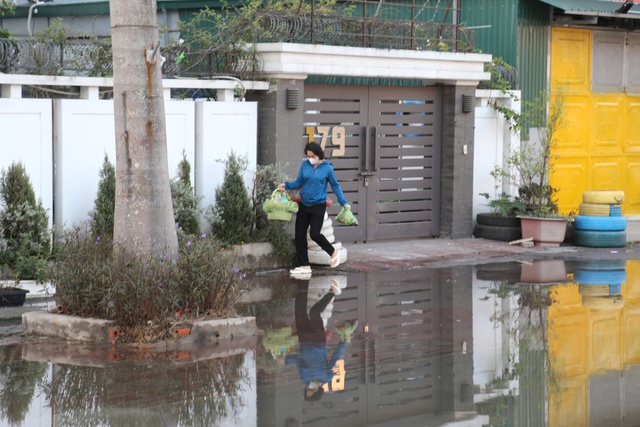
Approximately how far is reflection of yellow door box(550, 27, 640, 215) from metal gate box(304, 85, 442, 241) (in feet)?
10.5

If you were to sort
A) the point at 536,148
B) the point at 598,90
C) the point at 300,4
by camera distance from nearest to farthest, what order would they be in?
the point at 300,4
the point at 536,148
the point at 598,90

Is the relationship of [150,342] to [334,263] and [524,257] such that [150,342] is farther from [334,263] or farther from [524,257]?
[524,257]

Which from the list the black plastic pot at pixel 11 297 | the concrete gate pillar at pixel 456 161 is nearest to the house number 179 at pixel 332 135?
the concrete gate pillar at pixel 456 161

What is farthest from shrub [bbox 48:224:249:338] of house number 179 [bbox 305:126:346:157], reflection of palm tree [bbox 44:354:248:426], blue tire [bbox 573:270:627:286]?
house number 179 [bbox 305:126:346:157]

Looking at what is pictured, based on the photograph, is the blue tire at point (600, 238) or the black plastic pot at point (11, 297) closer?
the black plastic pot at point (11, 297)

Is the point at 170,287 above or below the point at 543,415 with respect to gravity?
above

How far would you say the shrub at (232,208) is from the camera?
15094 millimetres

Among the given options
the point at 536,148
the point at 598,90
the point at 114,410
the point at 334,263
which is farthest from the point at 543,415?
the point at 598,90

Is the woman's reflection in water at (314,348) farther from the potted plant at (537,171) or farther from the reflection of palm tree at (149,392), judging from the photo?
the potted plant at (537,171)

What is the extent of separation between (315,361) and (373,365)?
51 centimetres

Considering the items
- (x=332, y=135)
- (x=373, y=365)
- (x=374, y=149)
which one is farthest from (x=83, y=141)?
(x=373, y=365)

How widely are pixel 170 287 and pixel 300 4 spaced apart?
7187 millimetres

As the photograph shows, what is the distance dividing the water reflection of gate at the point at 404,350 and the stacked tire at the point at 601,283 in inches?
58.0

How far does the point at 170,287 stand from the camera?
1006cm
